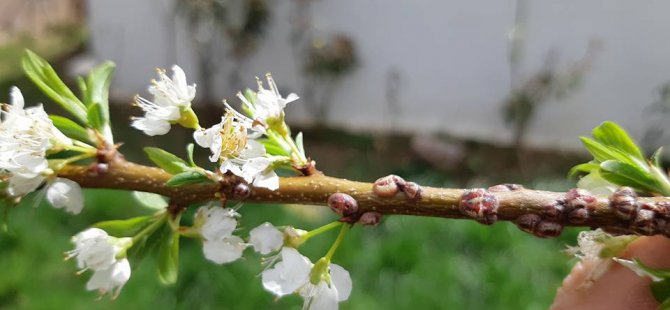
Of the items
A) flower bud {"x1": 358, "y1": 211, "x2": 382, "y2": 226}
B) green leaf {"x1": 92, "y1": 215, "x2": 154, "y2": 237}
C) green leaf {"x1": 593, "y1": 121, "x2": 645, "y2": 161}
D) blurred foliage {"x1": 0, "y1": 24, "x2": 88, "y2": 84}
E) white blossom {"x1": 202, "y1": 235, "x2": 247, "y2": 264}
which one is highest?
green leaf {"x1": 593, "y1": 121, "x2": 645, "y2": 161}

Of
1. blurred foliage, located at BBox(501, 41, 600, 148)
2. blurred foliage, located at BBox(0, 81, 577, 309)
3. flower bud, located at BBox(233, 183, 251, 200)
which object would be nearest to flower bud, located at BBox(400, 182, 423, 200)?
flower bud, located at BBox(233, 183, 251, 200)

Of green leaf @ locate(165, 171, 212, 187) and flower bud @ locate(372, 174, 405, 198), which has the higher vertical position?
flower bud @ locate(372, 174, 405, 198)

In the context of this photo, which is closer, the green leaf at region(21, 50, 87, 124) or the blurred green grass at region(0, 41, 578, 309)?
the green leaf at region(21, 50, 87, 124)

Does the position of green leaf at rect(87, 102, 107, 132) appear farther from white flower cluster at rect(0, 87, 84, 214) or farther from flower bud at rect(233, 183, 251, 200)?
flower bud at rect(233, 183, 251, 200)

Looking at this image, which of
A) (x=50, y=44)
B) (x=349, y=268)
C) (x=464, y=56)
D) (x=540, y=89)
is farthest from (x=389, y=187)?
(x=50, y=44)

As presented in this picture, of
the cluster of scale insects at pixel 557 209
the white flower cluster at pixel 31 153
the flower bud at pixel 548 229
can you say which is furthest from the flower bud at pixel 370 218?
the white flower cluster at pixel 31 153

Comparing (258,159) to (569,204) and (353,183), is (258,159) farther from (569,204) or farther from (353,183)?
(569,204)

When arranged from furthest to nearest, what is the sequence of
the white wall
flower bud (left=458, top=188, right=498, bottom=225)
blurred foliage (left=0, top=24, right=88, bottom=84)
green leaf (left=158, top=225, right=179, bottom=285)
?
blurred foliage (left=0, top=24, right=88, bottom=84) < the white wall < green leaf (left=158, top=225, right=179, bottom=285) < flower bud (left=458, top=188, right=498, bottom=225)
